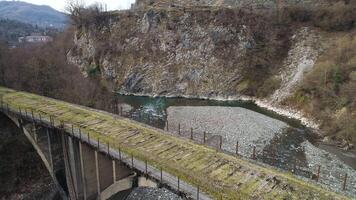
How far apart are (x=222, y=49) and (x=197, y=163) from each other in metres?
53.0

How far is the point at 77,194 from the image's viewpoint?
61.5 ft

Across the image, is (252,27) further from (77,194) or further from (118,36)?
(77,194)

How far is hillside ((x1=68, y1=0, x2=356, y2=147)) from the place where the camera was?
2165 inches

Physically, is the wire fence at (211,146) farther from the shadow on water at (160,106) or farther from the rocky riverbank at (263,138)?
the shadow on water at (160,106)

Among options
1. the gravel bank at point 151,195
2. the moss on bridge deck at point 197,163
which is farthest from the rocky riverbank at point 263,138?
the moss on bridge deck at point 197,163

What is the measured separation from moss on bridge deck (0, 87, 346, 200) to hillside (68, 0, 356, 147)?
113 ft

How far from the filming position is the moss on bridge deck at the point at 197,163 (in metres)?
12.3

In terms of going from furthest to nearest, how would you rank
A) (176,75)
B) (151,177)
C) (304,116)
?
1. (176,75)
2. (304,116)
3. (151,177)

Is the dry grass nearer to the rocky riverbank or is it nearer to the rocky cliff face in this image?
the rocky riverbank

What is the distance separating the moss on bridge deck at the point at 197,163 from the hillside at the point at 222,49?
113 ft

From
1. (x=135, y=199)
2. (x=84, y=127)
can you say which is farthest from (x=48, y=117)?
(x=135, y=199)

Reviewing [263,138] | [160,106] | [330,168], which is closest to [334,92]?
[263,138]

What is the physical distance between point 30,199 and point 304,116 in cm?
3770

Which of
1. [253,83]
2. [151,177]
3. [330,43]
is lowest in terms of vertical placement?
[253,83]
